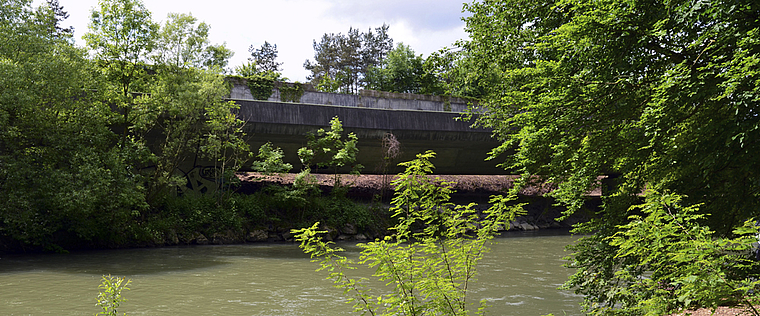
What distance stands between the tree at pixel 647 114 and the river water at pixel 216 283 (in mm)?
2241

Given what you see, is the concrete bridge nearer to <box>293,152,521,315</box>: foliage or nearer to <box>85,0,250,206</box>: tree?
<box>85,0,250,206</box>: tree

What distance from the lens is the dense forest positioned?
461 centimetres

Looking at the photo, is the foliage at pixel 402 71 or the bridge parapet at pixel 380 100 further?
the foliage at pixel 402 71

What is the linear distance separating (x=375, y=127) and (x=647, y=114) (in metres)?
14.9

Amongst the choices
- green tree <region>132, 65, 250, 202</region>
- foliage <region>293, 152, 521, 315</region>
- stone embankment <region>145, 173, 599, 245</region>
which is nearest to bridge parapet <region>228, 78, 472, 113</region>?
stone embankment <region>145, 173, 599, 245</region>

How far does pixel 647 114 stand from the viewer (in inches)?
210

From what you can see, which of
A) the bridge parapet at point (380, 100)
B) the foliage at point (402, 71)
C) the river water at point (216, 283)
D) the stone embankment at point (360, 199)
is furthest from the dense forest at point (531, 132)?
the foliage at point (402, 71)

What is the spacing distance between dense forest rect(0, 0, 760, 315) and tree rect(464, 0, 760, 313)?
0.08ft

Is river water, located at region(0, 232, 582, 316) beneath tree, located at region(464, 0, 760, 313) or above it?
beneath

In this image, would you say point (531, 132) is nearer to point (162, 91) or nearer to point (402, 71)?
point (162, 91)

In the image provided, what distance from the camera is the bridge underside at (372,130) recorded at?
18547 mm

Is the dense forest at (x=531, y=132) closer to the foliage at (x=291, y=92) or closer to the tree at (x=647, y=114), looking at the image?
the tree at (x=647, y=114)

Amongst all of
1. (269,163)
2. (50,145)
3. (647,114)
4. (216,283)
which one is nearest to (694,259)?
(647,114)

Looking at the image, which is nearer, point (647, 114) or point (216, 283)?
point (647, 114)
